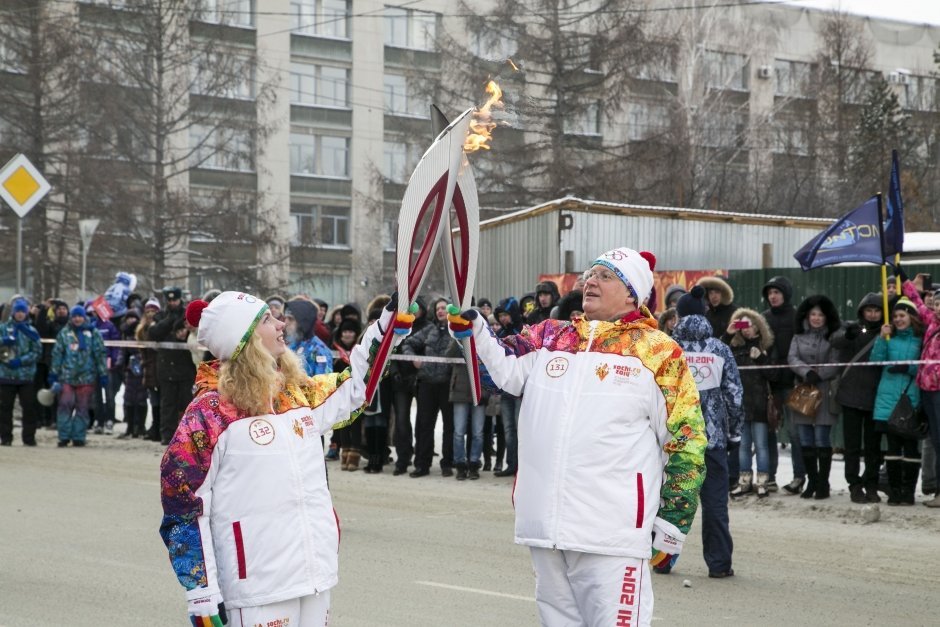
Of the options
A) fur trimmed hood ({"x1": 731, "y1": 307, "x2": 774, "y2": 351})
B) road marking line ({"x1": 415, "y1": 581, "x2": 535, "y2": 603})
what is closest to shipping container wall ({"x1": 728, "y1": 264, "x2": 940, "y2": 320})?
fur trimmed hood ({"x1": 731, "y1": 307, "x2": 774, "y2": 351})

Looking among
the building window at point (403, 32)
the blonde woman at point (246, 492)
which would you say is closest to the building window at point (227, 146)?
the building window at point (403, 32)

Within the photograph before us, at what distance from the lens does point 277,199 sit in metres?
44.9

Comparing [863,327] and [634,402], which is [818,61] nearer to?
[863,327]

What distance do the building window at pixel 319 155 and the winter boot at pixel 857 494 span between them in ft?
118

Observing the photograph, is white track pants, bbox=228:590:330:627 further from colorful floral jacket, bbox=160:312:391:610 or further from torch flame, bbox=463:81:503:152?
torch flame, bbox=463:81:503:152

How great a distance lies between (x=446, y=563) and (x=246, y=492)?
4950 mm

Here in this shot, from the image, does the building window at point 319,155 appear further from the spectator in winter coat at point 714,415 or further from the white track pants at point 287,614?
the white track pants at point 287,614

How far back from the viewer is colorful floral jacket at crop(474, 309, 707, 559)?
4.58 metres

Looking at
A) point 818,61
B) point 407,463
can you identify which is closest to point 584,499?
point 407,463

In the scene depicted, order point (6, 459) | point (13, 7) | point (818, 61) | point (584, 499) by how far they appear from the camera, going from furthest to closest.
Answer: point (818, 61) < point (13, 7) < point (6, 459) < point (584, 499)

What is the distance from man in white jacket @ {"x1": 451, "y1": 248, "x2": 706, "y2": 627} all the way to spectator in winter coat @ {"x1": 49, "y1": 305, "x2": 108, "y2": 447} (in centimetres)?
1349

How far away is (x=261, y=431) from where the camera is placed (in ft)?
13.9

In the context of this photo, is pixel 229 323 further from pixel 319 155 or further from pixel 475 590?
pixel 319 155

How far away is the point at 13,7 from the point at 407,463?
67.1 feet
